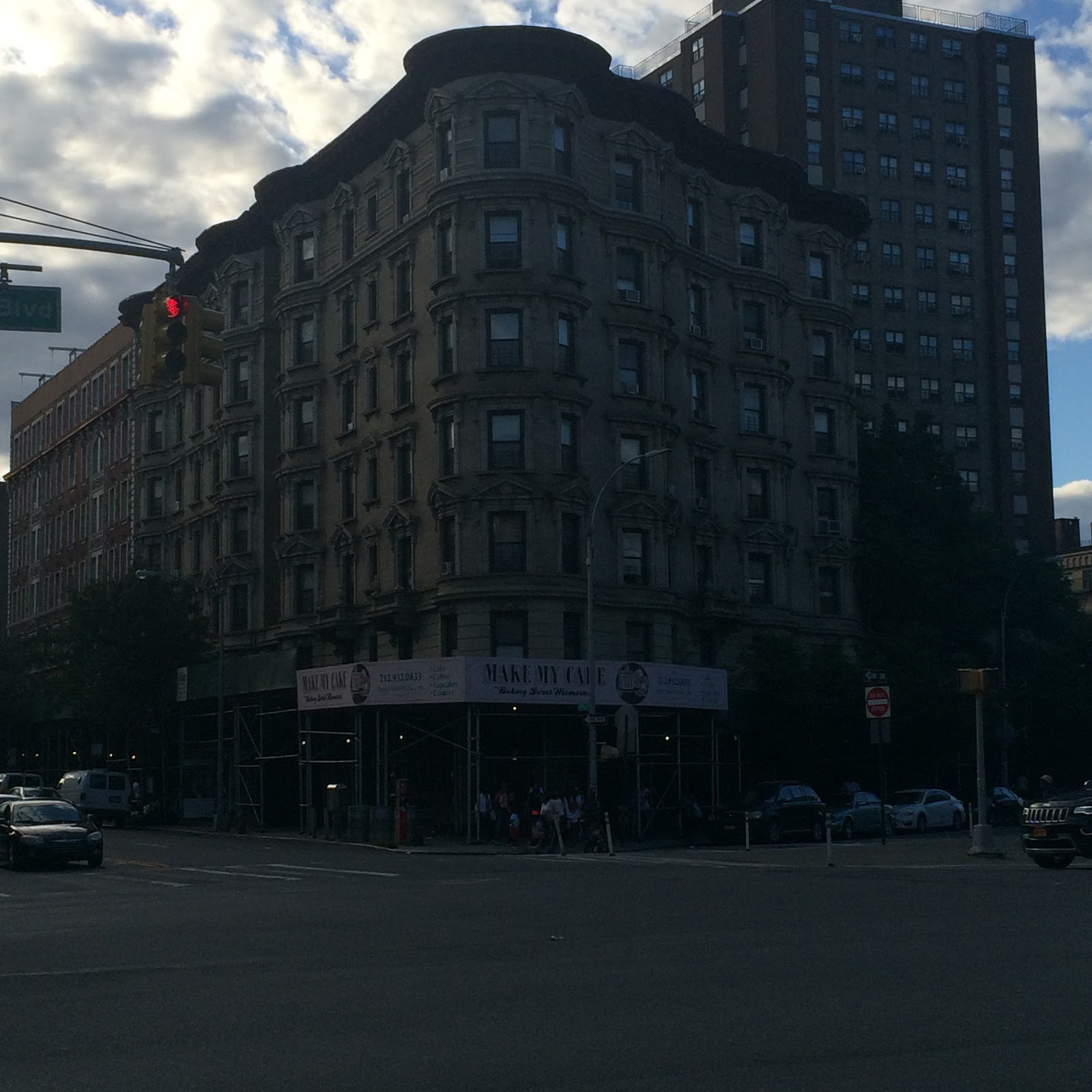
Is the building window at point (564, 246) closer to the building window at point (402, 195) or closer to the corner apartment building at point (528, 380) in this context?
the corner apartment building at point (528, 380)

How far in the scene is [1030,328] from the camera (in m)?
96.4

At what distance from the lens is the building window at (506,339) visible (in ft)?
164

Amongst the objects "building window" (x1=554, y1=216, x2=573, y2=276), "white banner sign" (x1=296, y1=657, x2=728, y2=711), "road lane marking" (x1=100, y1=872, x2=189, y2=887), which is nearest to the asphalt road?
"road lane marking" (x1=100, y1=872, x2=189, y2=887)

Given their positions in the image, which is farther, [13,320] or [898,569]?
[898,569]

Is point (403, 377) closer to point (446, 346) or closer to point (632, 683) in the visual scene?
point (446, 346)

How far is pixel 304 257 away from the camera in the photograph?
6091 centimetres

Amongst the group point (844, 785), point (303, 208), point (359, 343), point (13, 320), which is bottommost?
point (844, 785)

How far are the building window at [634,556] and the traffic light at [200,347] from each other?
35241mm

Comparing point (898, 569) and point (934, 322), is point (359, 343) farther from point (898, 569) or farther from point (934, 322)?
point (934, 322)

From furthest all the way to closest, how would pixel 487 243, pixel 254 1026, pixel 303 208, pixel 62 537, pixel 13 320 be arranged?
pixel 62 537 < pixel 303 208 < pixel 487 243 < pixel 13 320 < pixel 254 1026

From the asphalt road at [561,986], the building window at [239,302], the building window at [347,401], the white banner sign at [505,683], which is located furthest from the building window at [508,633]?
the building window at [239,302]

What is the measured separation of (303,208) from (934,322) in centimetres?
4709

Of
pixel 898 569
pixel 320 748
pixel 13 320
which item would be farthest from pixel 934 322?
pixel 13 320

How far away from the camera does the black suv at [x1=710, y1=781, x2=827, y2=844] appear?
43250 millimetres
